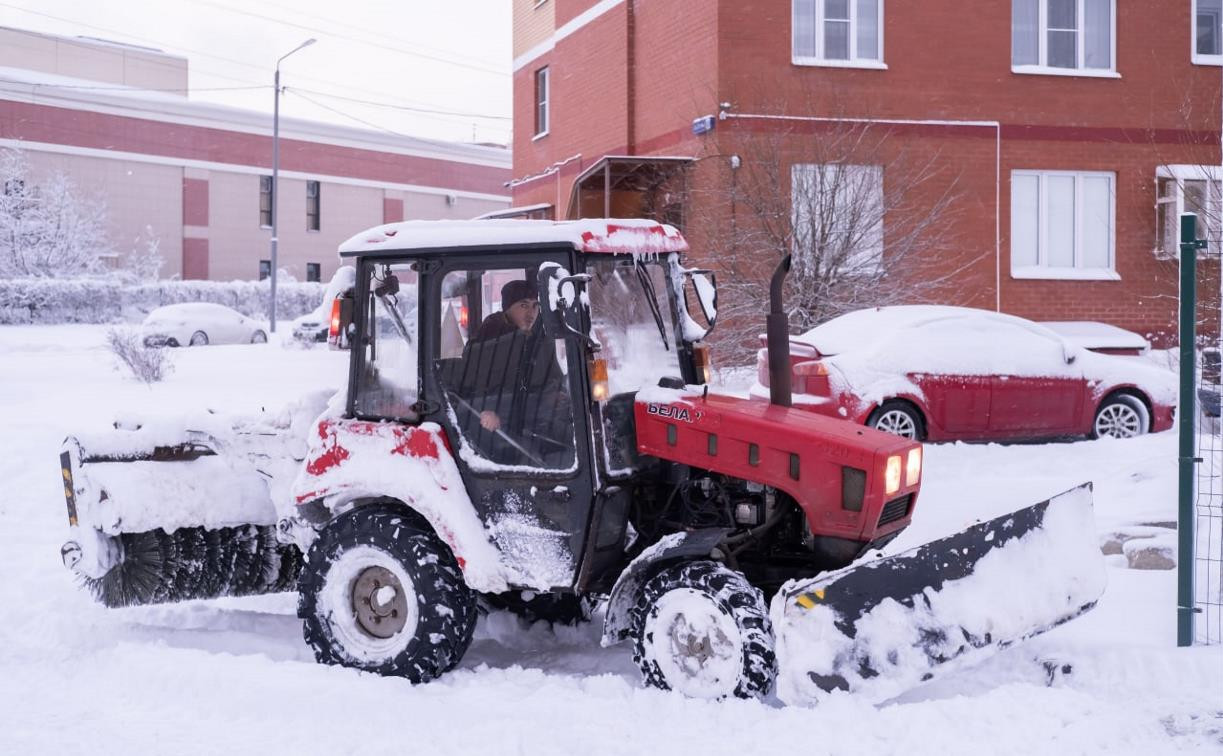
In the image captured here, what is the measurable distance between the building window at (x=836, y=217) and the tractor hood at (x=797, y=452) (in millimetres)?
10769

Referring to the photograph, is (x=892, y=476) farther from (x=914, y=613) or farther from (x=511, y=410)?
(x=511, y=410)

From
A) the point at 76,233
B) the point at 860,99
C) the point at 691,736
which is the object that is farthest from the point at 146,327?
the point at 691,736

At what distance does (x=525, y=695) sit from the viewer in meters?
5.41

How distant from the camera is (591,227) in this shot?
18.1ft

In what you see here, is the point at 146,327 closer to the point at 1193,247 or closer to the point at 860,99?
the point at 860,99

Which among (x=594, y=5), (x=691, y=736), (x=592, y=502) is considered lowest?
(x=691, y=736)

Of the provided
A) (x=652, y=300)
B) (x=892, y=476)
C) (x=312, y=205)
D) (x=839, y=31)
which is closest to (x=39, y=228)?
(x=312, y=205)

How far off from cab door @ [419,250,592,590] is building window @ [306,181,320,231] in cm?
4793

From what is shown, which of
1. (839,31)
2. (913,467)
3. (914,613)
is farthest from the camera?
(839,31)

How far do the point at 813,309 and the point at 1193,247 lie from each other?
33.5 ft

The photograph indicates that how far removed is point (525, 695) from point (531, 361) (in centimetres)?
144

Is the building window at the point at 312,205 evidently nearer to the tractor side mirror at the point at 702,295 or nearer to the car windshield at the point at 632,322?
the tractor side mirror at the point at 702,295

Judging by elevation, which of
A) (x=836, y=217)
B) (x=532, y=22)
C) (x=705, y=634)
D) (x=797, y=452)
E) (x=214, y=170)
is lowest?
(x=705, y=634)

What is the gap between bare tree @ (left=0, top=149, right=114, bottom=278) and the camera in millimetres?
42094
